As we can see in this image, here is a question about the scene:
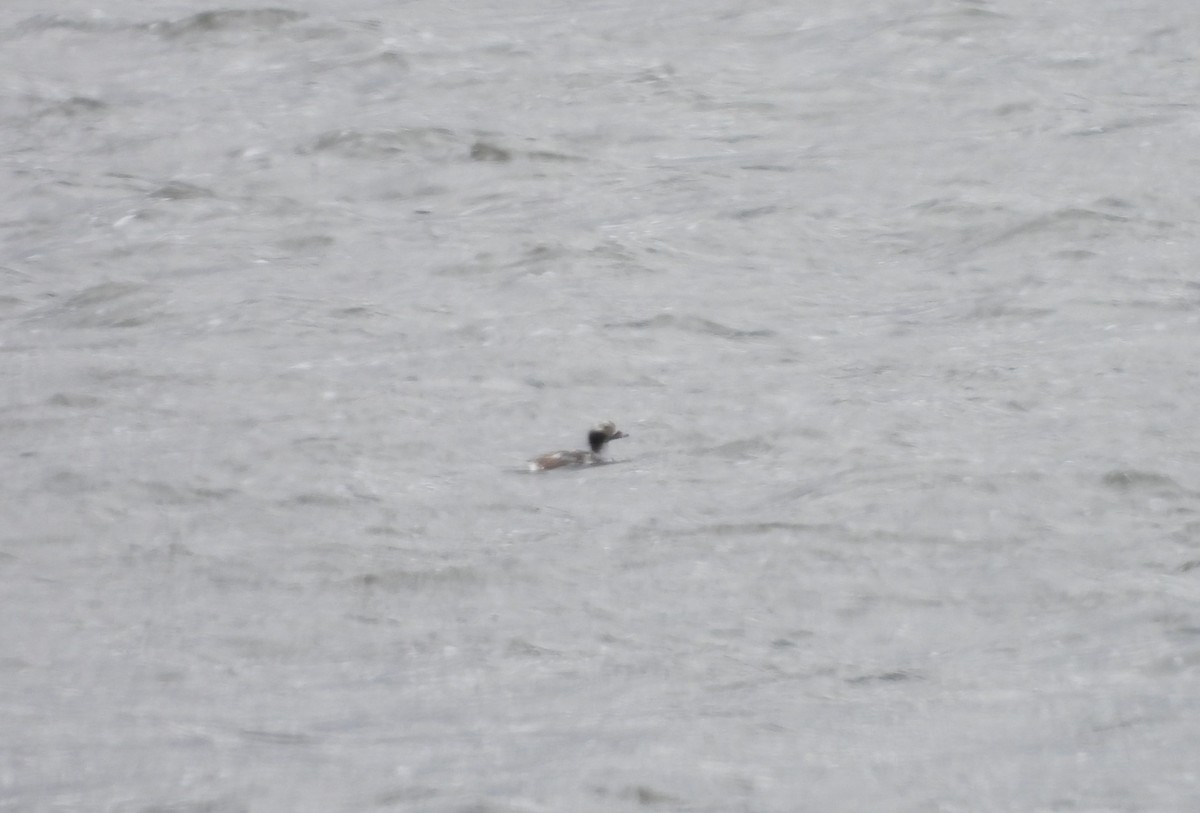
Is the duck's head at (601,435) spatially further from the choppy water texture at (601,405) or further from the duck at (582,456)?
the choppy water texture at (601,405)

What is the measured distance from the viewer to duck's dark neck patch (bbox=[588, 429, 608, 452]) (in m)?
8.19

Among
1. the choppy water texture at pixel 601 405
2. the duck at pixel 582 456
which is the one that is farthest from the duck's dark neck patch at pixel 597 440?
the choppy water texture at pixel 601 405

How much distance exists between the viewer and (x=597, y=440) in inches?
324

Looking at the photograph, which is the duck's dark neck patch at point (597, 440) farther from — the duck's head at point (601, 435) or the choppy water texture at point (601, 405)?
the choppy water texture at point (601, 405)

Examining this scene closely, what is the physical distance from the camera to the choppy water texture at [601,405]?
19.1ft

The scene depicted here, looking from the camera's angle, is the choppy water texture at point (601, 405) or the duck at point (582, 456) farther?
the duck at point (582, 456)

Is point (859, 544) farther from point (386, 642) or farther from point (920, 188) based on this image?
point (920, 188)

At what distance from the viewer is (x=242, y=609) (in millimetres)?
6848

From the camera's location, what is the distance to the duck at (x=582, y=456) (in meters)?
8.10

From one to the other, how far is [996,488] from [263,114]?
6676 mm

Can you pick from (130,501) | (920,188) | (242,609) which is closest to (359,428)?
(130,501)

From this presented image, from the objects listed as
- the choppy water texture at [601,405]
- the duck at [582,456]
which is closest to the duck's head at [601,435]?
the duck at [582,456]

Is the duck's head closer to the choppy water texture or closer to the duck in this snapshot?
the duck

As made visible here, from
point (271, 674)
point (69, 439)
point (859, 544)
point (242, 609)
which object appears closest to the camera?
point (271, 674)
